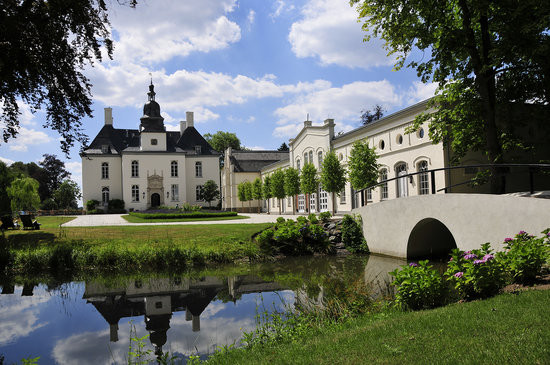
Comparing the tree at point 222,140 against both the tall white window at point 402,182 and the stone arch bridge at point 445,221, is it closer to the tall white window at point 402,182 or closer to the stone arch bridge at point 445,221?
the tall white window at point 402,182

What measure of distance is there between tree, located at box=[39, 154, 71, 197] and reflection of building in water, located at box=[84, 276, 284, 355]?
61.2m

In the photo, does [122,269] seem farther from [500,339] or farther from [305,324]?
[500,339]

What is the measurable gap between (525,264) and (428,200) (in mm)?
5460

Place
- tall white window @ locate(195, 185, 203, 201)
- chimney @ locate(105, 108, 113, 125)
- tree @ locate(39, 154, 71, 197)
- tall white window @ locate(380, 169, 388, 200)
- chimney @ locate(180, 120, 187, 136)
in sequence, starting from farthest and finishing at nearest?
tree @ locate(39, 154, 71, 197) < chimney @ locate(180, 120, 187, 136) < chimney @ locate(105, 108, 113, 125) < tall white window @ locate(195, 185, 203, 201) < tall white window @ locate(380, 169, 388, 200)

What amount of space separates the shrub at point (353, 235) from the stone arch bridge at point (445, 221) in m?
0.29

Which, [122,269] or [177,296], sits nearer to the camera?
[177,296]

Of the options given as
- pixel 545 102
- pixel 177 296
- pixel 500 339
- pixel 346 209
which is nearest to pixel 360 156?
pixel 346 209

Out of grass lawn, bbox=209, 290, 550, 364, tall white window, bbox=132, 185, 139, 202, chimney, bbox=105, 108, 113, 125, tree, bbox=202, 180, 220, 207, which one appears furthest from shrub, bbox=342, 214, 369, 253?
chimney, bbox=105, 108, 113, 125

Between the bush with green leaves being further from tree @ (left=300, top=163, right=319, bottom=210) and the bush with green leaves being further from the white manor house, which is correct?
the white manor house

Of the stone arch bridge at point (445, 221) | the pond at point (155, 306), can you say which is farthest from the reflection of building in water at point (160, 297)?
the stone arch bridge at point (445, 221)

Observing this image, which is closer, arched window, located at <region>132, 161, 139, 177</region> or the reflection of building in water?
the reflection of building in water

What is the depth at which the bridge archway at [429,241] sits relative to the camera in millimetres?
12156

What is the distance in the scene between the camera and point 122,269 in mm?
11984

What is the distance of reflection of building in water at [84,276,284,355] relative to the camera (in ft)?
22.9
